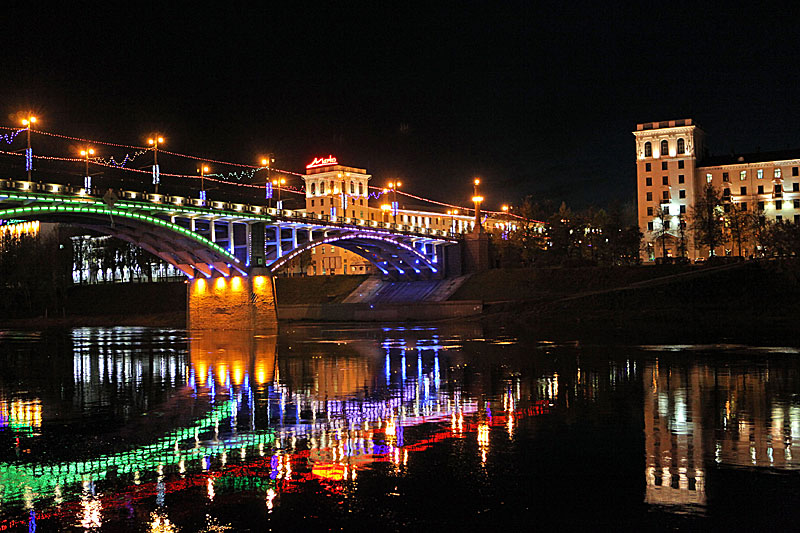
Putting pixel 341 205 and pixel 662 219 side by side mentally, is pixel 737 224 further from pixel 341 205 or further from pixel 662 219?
pixel 341 205

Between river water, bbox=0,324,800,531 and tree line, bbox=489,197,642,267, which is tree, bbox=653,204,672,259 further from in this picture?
river water, bbox=0,324,800,531

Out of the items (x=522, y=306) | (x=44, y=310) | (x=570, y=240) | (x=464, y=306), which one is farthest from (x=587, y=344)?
(x=44, y=310)

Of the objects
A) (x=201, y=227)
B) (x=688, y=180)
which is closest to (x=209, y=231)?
(x=201, y=227)

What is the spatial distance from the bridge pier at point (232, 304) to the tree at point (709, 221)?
181ft

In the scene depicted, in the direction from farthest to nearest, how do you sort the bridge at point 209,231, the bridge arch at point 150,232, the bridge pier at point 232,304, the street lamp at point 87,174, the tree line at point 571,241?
the tree line at point 571,241
the bridge pier at point 232,304
the bridge arch at point 150,232
the bridge at point 209,231
the street lamp at point 87,174

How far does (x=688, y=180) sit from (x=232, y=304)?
2949 inches

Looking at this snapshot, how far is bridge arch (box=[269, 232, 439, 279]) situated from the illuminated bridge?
176 millimetres

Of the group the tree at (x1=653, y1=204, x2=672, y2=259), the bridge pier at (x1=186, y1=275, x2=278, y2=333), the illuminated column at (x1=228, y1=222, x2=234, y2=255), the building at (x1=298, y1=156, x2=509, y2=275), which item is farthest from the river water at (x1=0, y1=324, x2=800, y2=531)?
the building at (x1=298, y1=156, x2=509, y2=275)

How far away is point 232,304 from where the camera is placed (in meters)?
79.1

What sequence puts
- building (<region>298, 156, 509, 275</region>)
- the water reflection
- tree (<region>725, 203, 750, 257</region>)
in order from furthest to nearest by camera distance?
building (<region>298, 156, 509, 275</region>), tree (<region>725, 203, 750, 257</region>), the water reflection

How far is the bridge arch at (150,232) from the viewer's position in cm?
5822

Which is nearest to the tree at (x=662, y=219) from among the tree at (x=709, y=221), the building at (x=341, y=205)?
the tree at (x=709, y=221)

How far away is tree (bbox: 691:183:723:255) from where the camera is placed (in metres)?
103

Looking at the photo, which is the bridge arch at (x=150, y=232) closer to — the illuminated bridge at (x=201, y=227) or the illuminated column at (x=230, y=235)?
the illuminated bridge at (x=201, y=227)
